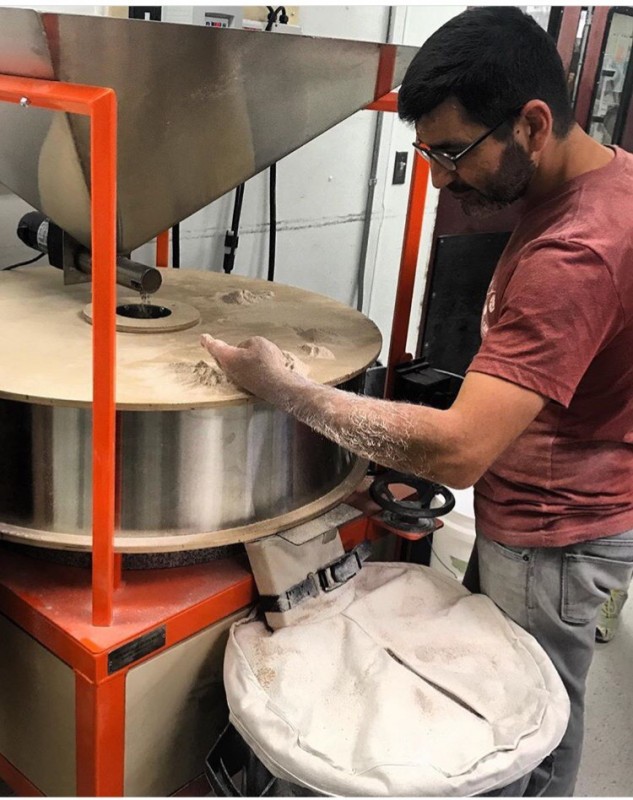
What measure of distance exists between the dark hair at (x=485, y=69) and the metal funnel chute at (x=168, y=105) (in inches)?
7.2

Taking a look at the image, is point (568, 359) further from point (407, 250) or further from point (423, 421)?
point (407, 250)

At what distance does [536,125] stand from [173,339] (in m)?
0.70

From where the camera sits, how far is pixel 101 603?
3.53ft

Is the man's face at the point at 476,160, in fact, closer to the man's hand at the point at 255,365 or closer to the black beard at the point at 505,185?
the black beard at the point at 505,185

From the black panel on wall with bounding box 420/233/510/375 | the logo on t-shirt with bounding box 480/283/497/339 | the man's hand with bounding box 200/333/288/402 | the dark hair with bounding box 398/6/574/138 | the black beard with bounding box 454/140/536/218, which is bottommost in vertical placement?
the black panel on wall with bounding box 420/233/510/375

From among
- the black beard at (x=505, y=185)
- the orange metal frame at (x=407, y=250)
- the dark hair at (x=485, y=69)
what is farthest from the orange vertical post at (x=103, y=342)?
the orange metal frame at (x=407, y=250)

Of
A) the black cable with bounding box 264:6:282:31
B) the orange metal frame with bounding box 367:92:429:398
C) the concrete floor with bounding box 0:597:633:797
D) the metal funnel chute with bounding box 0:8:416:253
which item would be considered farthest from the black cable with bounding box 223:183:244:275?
the concrete floor with bounding box 0:597:633:797

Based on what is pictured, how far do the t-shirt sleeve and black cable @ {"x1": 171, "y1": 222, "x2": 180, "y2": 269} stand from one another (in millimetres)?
1192

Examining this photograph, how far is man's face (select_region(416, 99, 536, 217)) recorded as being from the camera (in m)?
1.04

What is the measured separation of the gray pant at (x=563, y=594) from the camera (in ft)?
4.05

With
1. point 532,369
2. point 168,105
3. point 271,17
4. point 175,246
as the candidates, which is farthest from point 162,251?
point 532,369

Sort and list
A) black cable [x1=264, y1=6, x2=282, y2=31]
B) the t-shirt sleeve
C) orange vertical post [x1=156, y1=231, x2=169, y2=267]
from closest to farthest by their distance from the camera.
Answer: the t-shirt sleeve → black cable [x1=264, y1=6, x2=282, y2=31] → orange vertical post [x1=156, y1=231, x2=169, y2=267]

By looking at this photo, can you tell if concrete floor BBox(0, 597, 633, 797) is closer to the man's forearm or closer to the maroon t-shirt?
the maroon t-shirt

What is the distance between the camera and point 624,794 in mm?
1616
